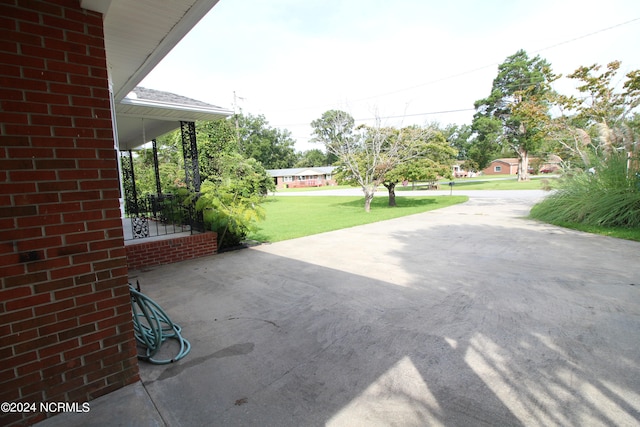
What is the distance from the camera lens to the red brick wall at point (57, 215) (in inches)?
72.2

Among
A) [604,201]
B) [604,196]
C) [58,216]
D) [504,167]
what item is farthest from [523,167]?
[58,216]

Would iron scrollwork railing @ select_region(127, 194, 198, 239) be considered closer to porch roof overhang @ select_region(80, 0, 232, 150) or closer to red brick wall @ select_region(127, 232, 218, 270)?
red brick wall @ select_region(127, 232, 218, 270)

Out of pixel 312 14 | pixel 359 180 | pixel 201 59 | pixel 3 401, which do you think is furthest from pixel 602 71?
pixel 201 59

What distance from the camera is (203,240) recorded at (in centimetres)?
664

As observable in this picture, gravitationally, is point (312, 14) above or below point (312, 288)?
above

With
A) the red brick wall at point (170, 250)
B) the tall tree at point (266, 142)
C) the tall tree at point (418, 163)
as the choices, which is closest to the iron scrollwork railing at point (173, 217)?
the red brick wall at point (170, 250)

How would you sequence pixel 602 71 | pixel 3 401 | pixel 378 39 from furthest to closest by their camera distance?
1. pixel 378 39
2. pixel 602 71
3. pixel 3 401

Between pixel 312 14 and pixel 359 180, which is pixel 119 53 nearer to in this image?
pixel 359 180

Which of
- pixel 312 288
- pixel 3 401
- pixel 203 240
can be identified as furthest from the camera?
pixel 203 240

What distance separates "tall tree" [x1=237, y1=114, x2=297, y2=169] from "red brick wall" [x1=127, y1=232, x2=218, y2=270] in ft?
151

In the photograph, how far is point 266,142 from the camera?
56.5m

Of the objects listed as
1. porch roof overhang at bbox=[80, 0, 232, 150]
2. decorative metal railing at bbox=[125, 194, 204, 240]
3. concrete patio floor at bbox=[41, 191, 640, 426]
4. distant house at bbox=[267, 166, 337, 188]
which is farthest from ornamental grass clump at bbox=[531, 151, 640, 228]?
distant house at bbox=[267, 166, 337, 188]

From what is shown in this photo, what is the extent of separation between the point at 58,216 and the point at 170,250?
175 inches

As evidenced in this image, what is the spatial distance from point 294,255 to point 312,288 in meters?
2.17
